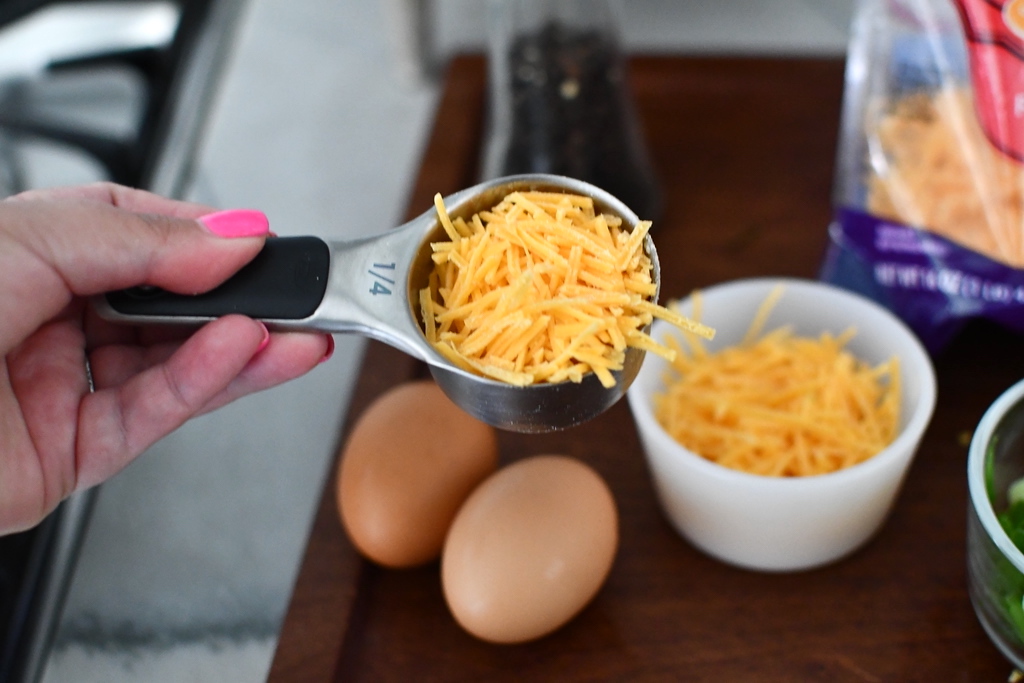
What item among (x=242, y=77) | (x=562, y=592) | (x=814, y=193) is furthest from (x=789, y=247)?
(x=242, y=77)

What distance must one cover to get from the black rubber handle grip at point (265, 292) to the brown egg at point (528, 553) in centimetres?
18

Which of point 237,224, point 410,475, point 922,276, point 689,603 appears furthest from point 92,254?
point 922,276

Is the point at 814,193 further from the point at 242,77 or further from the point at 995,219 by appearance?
the point at 242,77

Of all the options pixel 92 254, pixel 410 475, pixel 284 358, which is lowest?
pixel 410 475

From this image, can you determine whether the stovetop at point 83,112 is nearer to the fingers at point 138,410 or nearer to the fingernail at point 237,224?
the fingers at point 138,410

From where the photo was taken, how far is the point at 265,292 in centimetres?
54

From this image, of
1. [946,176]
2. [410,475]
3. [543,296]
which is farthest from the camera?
[946,176]

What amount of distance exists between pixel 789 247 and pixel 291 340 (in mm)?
504

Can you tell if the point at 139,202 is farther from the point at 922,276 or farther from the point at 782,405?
the point at 922,276

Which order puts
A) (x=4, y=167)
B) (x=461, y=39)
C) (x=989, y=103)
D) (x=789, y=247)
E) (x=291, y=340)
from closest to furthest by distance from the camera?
1. (x=291, y=340)
2. (x=989, y=103)
3. (x=789, y=247)
4. (x=4, y=167)
5. (x=461, y=39)

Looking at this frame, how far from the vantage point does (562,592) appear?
1.91ft

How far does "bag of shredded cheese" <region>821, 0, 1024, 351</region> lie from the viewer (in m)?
0.70

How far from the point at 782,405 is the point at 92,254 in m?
0.46

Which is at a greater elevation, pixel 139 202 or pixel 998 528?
pixel 139 202
